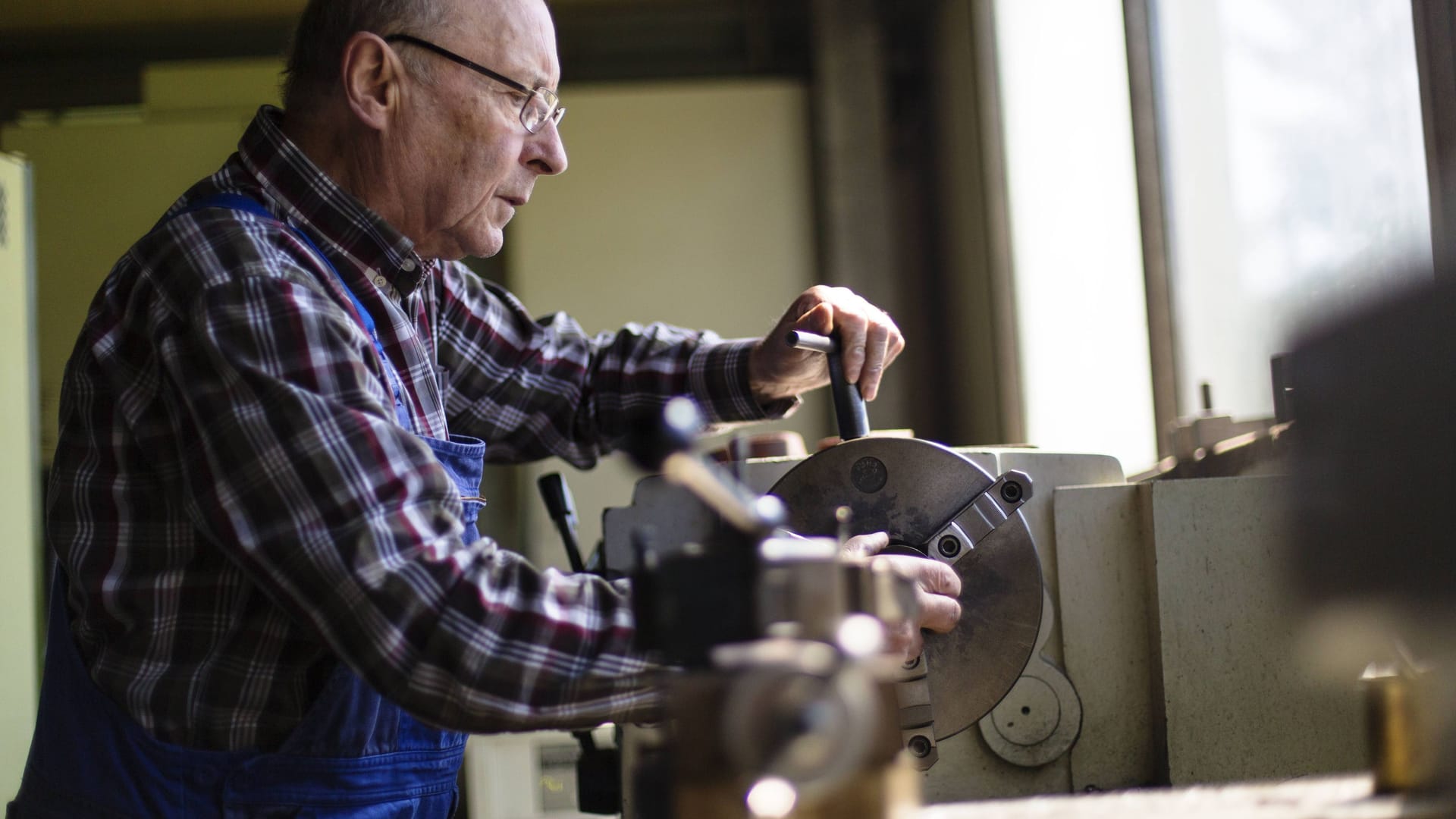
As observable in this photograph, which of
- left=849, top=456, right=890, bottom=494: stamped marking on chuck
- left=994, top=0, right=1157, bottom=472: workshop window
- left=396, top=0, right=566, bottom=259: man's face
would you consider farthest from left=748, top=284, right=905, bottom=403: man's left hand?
left=994, top=0, right=1157, bottom=472: workshop window

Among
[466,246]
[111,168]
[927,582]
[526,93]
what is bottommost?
Answer: [927,582]

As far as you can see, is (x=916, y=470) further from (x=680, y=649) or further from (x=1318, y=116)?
(x=1318, y=116)

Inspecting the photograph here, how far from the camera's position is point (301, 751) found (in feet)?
3.33

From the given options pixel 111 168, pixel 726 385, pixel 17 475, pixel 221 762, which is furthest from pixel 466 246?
pixel 111 168

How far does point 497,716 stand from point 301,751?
270 mm

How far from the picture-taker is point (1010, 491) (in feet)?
3.56

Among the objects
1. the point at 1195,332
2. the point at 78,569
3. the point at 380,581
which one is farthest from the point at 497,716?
the point at 1195,332

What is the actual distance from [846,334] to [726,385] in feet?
0.83

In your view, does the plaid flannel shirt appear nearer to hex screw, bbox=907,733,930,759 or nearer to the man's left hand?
hex screw, bbox=907,733,930,759

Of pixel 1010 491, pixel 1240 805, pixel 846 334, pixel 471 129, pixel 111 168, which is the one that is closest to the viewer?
pixel 1240 805

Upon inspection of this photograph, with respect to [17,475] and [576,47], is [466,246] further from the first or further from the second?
[576,47]

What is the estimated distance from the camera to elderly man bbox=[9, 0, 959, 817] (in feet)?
2.77

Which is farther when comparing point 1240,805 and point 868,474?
point 868,474

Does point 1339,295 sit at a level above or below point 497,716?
above
